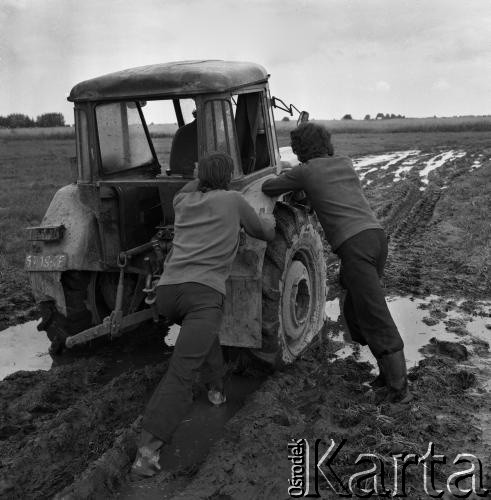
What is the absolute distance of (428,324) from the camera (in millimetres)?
6016

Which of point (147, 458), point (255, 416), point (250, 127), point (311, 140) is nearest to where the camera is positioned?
point (147, 458)

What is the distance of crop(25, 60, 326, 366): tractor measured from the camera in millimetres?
4299

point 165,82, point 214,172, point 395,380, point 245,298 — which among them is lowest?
point 395,380

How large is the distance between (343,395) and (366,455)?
0.94 metres

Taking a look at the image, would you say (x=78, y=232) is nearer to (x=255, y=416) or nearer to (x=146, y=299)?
(x=146, y=299)

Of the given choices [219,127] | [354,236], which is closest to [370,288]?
[354,236]

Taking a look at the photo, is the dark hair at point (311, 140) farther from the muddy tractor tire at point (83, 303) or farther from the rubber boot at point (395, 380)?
the muddy tractor tire at point (83, 303)

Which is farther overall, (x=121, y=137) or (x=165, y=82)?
(x=121, y=137)

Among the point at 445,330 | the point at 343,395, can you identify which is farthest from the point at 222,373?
the point at 445,330

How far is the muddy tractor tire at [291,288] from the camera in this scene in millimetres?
4371

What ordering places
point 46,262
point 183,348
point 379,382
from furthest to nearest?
point 46,262, point 379,382, point 183,348

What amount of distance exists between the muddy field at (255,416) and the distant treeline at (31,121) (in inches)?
1977

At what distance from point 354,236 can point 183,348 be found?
152 centimetres

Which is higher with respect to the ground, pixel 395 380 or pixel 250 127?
pixel 250 127
